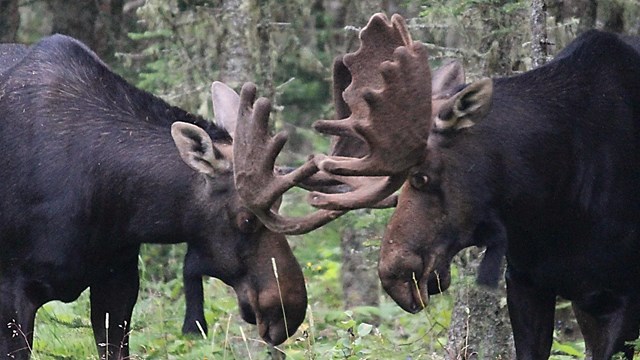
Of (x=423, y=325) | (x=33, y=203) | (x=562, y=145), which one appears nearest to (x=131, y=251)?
(x=33, y=203)

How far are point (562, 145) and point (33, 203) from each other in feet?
11.3

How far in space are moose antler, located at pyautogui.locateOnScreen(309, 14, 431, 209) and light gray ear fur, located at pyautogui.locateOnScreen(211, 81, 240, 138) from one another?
1.21 meters

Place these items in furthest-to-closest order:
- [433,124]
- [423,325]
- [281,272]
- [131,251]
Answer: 1. [423,325]
2. [131,251]
3. [281,272]
4. [433,124]

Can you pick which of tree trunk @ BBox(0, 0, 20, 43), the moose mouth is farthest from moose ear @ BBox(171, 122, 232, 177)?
tree trunk @ BBox(0, 0, 20, 43)

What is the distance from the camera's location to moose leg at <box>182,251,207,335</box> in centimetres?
909

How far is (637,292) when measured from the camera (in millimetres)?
8625

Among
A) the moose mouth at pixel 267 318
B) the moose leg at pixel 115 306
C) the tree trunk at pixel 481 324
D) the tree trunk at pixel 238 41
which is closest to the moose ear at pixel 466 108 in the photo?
the moose mouth at pixel 267 318

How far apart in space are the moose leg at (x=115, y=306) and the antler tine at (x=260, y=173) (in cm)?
146

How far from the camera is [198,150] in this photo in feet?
28.9

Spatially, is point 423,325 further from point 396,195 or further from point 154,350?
point 396,195

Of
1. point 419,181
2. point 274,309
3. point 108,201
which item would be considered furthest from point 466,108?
point 108,201

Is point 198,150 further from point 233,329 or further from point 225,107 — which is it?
point 233,329

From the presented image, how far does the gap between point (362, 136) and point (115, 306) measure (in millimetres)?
2723

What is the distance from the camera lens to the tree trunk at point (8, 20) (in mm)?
15602
